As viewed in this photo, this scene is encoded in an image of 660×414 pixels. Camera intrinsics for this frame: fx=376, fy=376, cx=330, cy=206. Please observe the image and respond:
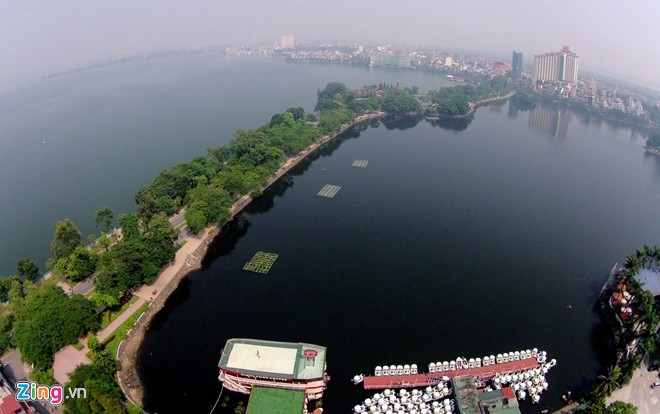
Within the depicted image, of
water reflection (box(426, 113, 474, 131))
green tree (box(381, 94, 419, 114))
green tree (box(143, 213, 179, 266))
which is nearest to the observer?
green tree (box(143, 213, 179, 266))

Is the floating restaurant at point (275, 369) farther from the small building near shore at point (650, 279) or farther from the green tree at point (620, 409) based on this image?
the small building near shore at point (650, 279)

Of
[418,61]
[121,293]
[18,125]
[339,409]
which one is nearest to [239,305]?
[121,293]

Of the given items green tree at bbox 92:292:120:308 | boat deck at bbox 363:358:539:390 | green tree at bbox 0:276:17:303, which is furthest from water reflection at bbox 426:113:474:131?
green tree at bbox 0:276:17:303

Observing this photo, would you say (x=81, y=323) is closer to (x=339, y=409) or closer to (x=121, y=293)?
(x=121, y=293)

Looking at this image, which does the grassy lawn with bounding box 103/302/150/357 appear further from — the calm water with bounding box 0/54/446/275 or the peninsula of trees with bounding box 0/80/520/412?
the calm water with bounding box 0/54/446/275

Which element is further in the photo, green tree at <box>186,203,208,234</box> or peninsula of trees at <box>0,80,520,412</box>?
green tree at <box>186,203,208,234</box>

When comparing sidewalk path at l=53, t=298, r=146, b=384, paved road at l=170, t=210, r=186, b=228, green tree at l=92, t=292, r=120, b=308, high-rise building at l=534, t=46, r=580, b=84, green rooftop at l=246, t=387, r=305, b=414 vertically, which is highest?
high-rise building at l=534, t=46, r=580, b=84

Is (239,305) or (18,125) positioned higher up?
(18,125)
